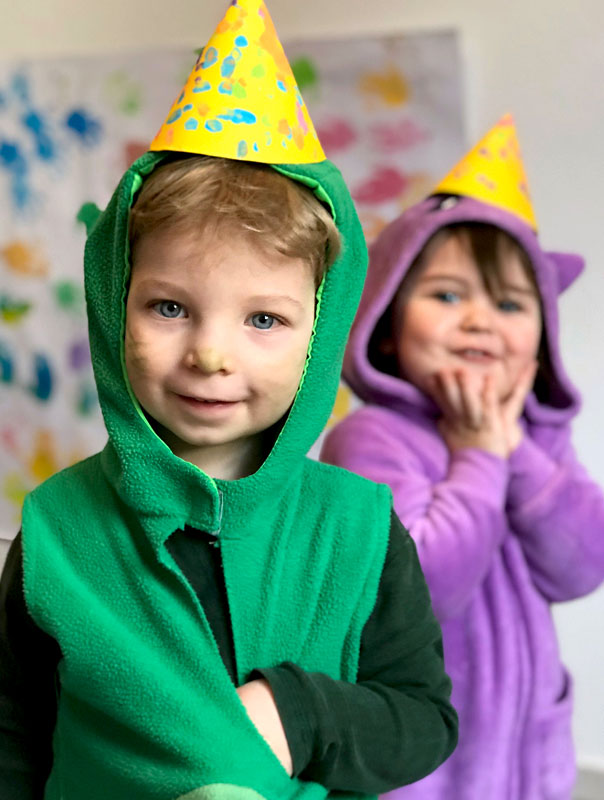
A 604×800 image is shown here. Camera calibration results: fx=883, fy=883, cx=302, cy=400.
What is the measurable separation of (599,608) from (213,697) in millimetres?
1239

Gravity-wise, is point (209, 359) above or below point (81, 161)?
below

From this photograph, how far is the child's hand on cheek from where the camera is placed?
43.1 inches

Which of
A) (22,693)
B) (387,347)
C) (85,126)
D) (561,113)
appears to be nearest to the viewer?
(22,693)

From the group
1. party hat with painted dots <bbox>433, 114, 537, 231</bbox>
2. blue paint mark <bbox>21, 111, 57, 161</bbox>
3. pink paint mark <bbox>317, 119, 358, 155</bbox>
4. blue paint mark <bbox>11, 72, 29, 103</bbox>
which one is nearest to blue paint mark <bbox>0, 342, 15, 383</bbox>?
blue paint mark <bbox>21, 111, 57, 161</bbox>

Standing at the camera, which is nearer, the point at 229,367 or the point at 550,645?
the point at 229,367

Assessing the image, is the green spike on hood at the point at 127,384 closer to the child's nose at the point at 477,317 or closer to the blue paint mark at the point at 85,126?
the child's nose at the point at 477,317

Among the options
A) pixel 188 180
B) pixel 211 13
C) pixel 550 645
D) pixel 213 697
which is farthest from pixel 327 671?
pixel 211 13

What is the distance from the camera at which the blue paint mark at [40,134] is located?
1916mm

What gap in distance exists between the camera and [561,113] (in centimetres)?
158

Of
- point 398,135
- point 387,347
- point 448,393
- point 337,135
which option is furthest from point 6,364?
point 448,393

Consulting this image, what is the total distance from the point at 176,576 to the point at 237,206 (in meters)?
0.28

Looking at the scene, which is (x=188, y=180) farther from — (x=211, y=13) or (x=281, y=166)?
(x=211, y=13)

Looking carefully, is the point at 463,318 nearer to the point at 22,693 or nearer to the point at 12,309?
the point at 22,693

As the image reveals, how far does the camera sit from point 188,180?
2.11 feet
